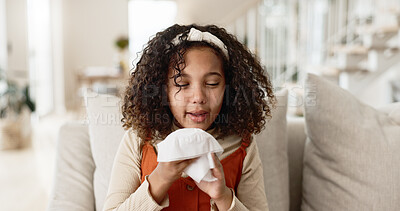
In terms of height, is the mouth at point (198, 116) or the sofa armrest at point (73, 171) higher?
the mouth at point (198, 116)

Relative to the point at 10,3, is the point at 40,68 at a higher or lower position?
lower

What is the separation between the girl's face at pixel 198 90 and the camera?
3.33 ft

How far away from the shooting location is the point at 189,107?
1021 mm

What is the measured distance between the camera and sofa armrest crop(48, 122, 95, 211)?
1.25 meters

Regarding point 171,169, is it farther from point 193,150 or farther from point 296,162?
point 296,162

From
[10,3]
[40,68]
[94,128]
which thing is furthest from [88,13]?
[94,128]

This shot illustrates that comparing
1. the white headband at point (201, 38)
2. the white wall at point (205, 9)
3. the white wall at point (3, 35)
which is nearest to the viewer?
the white headband at point (201, 38)

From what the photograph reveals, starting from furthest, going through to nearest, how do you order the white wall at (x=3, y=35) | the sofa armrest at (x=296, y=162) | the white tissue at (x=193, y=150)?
the white wall at (x=3, y=35) < the sofa armrest at (x=296, y=162) < the white tissue at (x=193, y=150)

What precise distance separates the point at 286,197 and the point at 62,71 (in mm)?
7035

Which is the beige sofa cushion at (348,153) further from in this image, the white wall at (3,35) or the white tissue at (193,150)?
the white wall at (3,35)


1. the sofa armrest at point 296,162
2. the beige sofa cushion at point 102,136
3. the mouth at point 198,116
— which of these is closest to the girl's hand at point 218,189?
the mouth at point 198,116

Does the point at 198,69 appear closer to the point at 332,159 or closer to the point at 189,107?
the point at 189,107

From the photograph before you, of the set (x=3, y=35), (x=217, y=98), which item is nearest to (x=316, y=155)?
(x=217, y=98)

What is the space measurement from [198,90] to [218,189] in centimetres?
26
